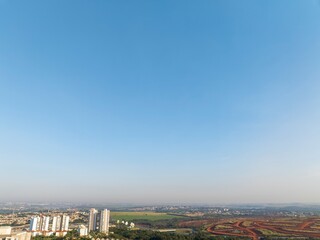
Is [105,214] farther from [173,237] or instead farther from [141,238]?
[173,237]

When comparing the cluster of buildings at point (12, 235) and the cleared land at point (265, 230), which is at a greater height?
the cluster of buildings at point (12, 235)

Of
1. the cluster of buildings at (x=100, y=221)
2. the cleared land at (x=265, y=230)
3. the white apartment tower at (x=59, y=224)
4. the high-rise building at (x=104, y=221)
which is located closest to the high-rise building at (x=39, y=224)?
the white apartment tower at (x=59, y=224)

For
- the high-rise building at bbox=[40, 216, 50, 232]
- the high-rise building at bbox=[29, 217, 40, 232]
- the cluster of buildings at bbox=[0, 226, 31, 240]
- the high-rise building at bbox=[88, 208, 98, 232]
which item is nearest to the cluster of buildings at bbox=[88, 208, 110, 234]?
the high-rise building at bbox=[88, 208, 98, 232]

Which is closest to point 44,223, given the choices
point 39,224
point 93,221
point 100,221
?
point 39,224

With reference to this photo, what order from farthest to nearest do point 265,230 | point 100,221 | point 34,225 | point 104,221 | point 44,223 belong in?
point 265,230 → point 100,221 → point 104,221 → point 44,223 → point 34,225

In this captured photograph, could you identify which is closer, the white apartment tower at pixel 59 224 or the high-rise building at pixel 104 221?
the white apartment tower at pixel 59 224

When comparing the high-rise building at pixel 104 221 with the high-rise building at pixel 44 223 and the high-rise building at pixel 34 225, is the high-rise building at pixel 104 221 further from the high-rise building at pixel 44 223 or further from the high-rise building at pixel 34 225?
the high-rise building at pixel 34 225

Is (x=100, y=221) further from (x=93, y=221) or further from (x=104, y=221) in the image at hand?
(x=93, y=221)

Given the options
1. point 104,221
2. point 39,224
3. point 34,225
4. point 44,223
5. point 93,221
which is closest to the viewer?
point 34,225

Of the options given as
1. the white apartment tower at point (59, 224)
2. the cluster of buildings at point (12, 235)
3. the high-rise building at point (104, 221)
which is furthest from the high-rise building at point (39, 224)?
the cluster of buildings at point (12, 235)

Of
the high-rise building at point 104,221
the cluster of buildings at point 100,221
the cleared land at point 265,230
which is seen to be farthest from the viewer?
the cleared land at point 265,230

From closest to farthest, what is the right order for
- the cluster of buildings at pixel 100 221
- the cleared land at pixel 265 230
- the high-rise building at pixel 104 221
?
the high-rise building at pixel 104 221
the cluster of buildings at pixel 100 221
the cleared land at pixel 265 230
